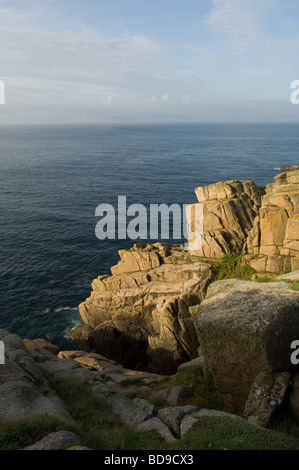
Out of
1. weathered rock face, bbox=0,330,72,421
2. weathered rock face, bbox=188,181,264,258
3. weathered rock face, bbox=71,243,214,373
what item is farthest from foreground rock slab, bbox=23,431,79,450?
weathered rock face, bbox=188,181,264,258

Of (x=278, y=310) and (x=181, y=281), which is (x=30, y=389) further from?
(x=181, y=281)

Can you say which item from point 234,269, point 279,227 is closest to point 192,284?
point 234,269

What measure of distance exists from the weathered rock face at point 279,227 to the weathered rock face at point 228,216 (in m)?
2.71

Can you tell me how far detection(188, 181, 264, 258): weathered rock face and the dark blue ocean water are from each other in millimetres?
23384

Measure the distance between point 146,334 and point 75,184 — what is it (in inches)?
3408

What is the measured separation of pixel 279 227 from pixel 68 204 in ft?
227

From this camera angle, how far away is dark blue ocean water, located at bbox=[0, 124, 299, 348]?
52.5 metres

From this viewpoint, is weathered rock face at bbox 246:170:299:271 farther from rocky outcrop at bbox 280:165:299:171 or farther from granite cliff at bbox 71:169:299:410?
rocky outcrop at bbox 280:165:299:171

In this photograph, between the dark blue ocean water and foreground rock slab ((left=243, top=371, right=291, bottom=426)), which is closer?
foreground rock slab ((left=243, top=371, right=291, bottom=426))

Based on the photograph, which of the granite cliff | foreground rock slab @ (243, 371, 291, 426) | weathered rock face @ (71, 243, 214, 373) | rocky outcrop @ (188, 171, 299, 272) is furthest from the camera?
rocky outcrop @ (188, 171, 299, 272)

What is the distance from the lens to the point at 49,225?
8088 centimetres

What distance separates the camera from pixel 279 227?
4075 centimetres
